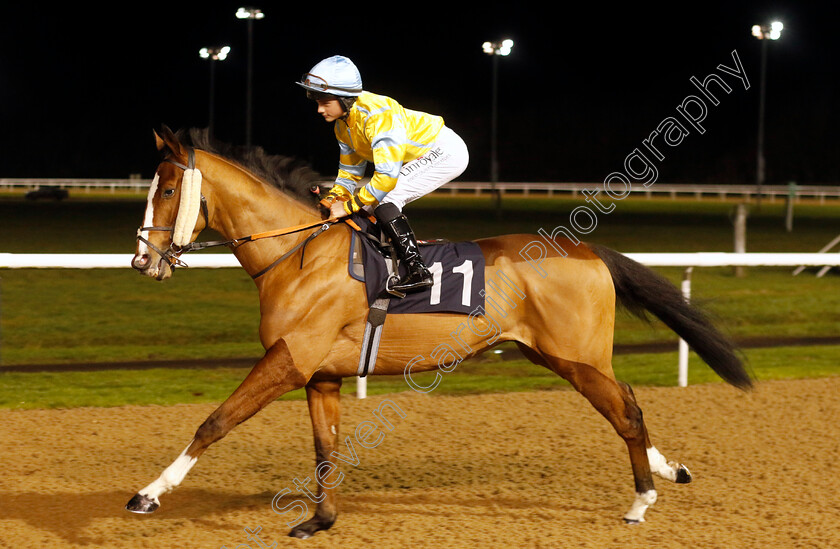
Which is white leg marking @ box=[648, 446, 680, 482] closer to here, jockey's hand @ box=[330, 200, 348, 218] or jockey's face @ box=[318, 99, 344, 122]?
jockey's hand @ box=[330, 200, 348, 218]

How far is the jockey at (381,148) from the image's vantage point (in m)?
3.60

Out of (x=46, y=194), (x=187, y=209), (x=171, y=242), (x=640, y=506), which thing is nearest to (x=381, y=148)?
(x=187, y=209)

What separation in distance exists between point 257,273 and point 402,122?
817mm

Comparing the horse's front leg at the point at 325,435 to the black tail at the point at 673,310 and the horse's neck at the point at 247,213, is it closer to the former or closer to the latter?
the horse's neck at the point at 247,213

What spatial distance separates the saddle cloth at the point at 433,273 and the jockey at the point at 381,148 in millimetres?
61

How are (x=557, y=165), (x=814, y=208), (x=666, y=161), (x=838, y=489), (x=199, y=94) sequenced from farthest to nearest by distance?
(x=199, y=94) → (x=557, y=165) → (x=666, y=161) → (x=814, y=208) → (x=838, y=489)

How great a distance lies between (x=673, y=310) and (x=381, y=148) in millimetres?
1581

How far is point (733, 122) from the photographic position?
47562 millimetres

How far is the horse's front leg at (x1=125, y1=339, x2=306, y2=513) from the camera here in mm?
3352

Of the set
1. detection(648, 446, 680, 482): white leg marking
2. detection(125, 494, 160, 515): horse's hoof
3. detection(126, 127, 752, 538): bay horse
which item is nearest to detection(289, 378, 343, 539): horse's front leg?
detection(126, 127, 752, 538): bay horse

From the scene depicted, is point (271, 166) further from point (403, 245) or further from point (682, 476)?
point (682, 476)

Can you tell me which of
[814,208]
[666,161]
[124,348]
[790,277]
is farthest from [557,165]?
[124,348]

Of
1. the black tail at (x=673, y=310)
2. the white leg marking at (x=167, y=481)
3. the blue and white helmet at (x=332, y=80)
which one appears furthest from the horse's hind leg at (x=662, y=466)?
the white leg marking at (x=167, y=481)

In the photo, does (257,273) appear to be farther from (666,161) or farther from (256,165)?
(666,161)
